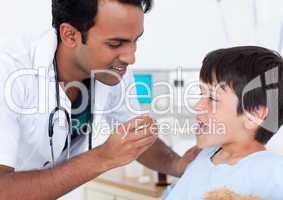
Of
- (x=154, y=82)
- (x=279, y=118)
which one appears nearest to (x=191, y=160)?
(x=279, y=118)

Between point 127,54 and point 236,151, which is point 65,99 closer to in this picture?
point 127,54

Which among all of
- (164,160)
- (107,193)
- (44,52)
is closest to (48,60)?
(44,52)

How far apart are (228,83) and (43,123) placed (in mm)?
547

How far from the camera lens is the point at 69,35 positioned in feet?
4.78

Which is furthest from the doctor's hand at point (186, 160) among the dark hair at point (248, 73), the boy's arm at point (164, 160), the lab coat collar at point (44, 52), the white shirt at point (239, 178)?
the lab coat collar at point (44, 52)

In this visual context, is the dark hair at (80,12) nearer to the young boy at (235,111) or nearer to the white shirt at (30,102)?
the white shirt at (30,102)

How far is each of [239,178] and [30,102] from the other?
1.99 feet

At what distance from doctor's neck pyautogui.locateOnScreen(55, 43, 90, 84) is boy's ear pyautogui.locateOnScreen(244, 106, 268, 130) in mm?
518

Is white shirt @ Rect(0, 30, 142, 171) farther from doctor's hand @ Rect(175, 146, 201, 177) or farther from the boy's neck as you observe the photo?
the boy's neck

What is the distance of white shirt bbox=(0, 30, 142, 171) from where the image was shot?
1.31m

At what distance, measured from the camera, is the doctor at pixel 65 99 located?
1.24 metres

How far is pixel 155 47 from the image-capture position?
2.34m

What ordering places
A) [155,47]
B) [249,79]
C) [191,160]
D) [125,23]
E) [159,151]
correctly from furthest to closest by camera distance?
1. [155,47]
2. [159,151]
3. [191,160]
4. [125,23]
5. [249,79]

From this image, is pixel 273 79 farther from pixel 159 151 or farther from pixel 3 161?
pixel 3 161
